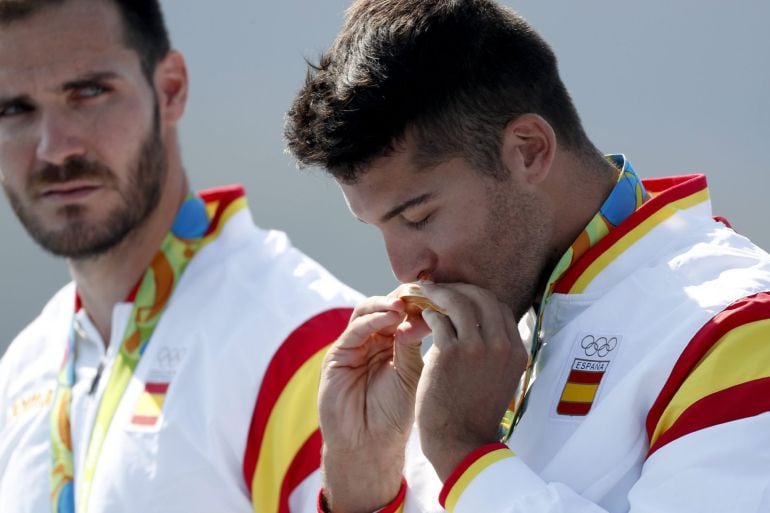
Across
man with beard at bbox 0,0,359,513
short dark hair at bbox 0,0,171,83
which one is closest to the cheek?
man with beard at bbox 0,0,359,513

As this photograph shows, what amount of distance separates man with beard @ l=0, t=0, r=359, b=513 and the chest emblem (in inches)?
28.1

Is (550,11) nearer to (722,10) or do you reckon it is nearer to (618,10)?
(618,10)

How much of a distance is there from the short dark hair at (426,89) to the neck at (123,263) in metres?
0.89

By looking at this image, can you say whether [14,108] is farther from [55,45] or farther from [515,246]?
[515,246]

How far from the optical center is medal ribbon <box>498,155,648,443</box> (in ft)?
5.71

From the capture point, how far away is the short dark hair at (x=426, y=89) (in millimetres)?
1785

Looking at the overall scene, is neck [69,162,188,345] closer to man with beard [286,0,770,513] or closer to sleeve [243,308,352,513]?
sleeve [243,308,352,513]

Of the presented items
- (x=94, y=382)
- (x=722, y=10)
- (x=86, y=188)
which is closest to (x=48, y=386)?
(x=94, y=382)

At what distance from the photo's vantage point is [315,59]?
2.06 metres

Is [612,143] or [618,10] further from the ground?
[618,10]

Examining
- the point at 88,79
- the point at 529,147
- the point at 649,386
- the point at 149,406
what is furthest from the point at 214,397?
the point at 649,386

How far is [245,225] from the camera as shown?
8.87 ft

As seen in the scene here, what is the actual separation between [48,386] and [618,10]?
1.80 m

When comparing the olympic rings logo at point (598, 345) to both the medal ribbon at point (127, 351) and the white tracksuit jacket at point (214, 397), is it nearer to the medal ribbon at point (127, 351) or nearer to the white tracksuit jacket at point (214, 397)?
the white tracksuit jacket at point (214, 397)
